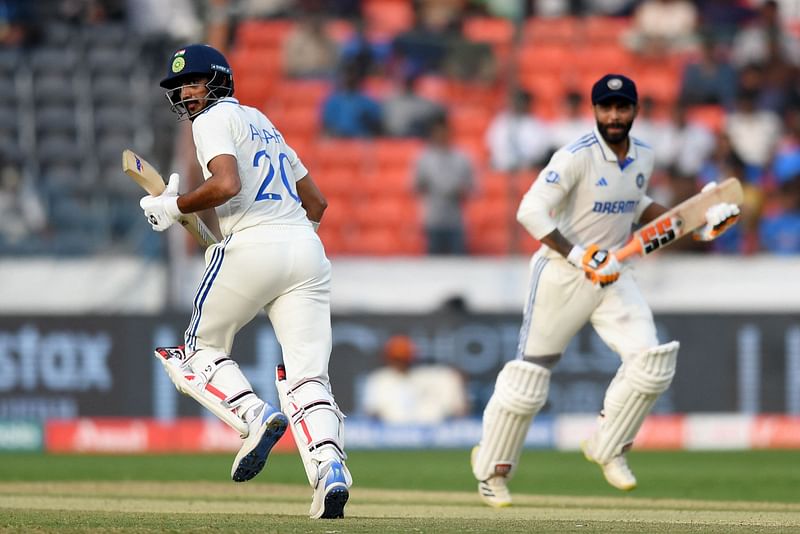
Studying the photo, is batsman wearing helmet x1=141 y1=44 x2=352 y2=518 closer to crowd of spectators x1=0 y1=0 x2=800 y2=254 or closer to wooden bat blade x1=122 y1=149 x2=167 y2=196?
wooden bat blade x1=122 y1=149 x2=167 y2=196

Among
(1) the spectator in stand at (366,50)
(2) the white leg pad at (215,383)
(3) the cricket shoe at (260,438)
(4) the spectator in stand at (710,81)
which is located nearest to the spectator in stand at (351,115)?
(1) the spectator in stand at (366,50)

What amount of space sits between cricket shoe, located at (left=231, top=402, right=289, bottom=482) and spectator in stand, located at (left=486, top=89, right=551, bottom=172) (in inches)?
250

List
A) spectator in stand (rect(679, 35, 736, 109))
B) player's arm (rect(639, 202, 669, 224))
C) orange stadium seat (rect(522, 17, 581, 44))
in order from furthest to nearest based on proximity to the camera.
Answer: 1. orange stadium seat (rect(522, 17, 581, 44))
2. spectator in stand (rect(679, 35, 736, 109))
3. player's arm (rect(639, 202, 669, 224))

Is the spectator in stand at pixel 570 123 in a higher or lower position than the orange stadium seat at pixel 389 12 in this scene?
lower

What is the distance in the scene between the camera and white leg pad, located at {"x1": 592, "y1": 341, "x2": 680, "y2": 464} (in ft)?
21.2

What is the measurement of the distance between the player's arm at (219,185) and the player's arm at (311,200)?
22.8 inches

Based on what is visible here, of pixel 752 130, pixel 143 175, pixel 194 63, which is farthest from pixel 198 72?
pixel 752 130

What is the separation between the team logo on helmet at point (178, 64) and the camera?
5.31 meters

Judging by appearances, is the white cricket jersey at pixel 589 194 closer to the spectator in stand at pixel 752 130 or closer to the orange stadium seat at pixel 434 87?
the spectator in stand at pixel 752 130

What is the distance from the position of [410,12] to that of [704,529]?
947cm

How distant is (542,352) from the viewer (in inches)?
263

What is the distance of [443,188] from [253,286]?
630 centimetres

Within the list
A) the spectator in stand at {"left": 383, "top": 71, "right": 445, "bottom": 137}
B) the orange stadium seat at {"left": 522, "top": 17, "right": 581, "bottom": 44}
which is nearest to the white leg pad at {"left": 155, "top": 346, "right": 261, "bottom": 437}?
the spectator in stand at {"left": 383, "top": 71, "right": 445, "bottom": 137}

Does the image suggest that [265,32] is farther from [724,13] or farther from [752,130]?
[752,130]
